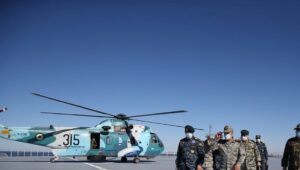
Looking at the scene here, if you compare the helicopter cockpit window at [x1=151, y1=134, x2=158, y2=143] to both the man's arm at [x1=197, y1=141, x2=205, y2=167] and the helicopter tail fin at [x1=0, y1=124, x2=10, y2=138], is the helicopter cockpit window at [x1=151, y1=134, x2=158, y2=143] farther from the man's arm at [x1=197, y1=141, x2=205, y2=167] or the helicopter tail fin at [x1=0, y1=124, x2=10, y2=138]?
the man's arm at [x1=197, y1=141, x2=205, y2=167]

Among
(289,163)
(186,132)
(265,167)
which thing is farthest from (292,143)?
(265,167)

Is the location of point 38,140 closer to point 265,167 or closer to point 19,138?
point 19,138

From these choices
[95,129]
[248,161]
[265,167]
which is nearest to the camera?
[248,161]

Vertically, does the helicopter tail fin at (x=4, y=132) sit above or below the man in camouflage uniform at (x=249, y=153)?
above

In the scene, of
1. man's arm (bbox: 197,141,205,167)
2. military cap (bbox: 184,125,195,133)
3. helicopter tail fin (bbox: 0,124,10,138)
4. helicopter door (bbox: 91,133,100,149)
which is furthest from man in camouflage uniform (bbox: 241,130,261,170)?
helicopter tail fin (bbox: 0,124,10,138)

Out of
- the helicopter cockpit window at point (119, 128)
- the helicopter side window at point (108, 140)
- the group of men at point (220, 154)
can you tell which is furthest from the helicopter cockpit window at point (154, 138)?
the group of men at point (220, 154)

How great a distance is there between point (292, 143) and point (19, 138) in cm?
2393

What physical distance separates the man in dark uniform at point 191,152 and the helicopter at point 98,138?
18.7 meters

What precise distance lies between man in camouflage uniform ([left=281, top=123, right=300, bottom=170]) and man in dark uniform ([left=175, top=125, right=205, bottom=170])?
2.26 m

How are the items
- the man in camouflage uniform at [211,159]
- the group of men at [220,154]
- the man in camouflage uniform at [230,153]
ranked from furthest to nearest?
the man in camouflage uniform at [211,159], the man in camouflage uniform at [230,153], the group of men at [220,154]

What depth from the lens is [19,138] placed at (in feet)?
95.7

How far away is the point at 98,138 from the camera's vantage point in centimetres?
3097

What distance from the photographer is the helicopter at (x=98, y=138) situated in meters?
29.3

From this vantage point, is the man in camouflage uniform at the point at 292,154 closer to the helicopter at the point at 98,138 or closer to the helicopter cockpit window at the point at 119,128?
the helicopter at the point at 98,138
